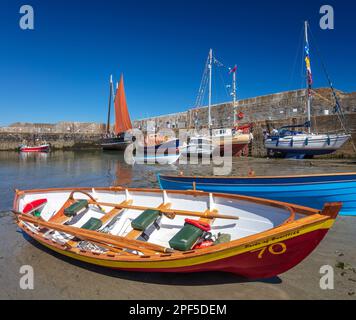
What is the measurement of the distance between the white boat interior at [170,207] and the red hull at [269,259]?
1.85 feet

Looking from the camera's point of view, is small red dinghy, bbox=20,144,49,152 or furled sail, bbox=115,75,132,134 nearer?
furled sail, bbox=115,75,132,134

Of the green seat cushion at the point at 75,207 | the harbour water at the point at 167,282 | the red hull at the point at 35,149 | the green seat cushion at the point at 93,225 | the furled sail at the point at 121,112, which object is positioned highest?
the furled sail at the point at 121,112

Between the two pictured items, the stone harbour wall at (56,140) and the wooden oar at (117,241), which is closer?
the wooden oar at (117,241)

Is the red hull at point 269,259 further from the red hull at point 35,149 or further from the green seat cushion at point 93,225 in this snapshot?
the red hull at point 35,149

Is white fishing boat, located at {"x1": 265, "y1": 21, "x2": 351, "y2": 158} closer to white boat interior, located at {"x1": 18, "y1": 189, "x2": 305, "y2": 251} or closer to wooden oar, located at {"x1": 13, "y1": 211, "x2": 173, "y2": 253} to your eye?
white boat interior, located at {"x1": 18, "y1": 189, "x2": 305, "y2": 251}

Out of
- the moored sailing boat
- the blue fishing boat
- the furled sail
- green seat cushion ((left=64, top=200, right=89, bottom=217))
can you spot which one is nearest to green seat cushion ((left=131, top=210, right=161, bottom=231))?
the blue fishing boat

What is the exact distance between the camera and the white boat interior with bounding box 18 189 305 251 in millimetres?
5730

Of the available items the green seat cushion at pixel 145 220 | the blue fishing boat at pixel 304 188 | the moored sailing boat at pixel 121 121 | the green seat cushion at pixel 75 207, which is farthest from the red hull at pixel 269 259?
the moored sailing boat at pixel 121 121

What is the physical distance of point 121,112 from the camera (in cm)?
5259

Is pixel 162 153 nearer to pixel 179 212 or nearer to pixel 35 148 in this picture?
pixel 179 212

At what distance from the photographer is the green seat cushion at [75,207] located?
7.63 meters

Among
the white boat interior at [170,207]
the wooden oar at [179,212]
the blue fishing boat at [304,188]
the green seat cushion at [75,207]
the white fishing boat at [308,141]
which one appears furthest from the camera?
the white fishing boat at [308,141]

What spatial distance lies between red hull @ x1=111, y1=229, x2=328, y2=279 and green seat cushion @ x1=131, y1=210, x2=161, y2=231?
5.38ft

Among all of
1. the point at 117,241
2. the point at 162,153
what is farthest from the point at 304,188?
the point at 162,153
